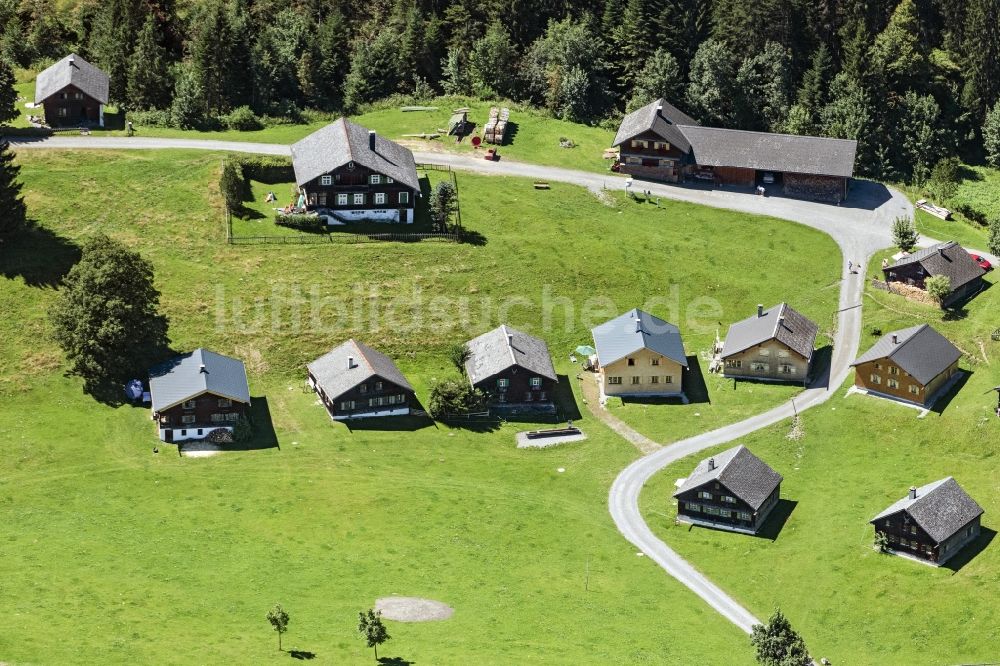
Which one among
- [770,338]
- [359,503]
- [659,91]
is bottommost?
[359,503]

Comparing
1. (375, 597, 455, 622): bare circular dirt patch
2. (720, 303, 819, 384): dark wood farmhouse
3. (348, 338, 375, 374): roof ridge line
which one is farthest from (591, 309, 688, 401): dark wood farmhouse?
(375, 597, 455, 622): bare circular dirt patch

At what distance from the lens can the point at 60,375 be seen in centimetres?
13838

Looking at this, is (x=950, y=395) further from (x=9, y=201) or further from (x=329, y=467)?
(x=9, y=201)

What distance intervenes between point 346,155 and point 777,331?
166 feet

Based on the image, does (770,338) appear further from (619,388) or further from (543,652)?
(543,652)

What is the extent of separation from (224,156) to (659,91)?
5611cm

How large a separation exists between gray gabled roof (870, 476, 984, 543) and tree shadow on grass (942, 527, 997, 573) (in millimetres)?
2047

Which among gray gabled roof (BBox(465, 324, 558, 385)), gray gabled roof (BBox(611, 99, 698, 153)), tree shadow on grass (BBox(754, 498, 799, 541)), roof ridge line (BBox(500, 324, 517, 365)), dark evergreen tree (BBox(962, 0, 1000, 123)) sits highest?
dark evergreen tree (BBox(962, 0, 1000, 123))

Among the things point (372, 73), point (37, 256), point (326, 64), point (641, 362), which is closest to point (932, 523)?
point (641, 362)

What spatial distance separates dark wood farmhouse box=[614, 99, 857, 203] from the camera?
557ft

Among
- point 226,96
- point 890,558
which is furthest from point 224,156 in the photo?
point 890,558

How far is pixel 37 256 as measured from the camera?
493ft

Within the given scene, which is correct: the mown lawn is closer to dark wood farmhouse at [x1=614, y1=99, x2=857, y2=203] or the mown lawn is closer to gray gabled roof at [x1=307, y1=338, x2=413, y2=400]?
gray gabled roof at [x1=307, y1=338, x2=413, y2=400]

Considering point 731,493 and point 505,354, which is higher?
point 505,354
